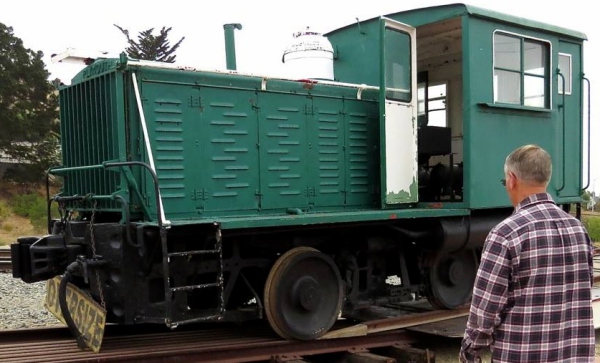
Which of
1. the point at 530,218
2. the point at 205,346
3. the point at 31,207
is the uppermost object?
the point at 530,218

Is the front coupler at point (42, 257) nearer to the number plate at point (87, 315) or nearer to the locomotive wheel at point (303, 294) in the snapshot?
the number plate at point (87, 315)

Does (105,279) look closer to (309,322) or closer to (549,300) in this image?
(309,322)

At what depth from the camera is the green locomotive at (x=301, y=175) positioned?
485 centimetres

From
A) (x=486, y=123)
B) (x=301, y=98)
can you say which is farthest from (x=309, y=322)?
(x=486, y=123)

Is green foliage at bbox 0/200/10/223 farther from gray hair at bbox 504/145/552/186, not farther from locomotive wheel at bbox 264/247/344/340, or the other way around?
gray hair at bbox 504/145/552/186

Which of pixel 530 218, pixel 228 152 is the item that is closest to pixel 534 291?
pixel 530 218

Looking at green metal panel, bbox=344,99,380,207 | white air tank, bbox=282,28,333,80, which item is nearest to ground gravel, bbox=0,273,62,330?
green metal panel, bbox=344,99,380,207

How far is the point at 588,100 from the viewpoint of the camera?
304 inches

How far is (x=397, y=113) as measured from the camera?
6.37 meters

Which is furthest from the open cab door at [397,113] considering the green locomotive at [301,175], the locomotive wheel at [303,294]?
the locomotive wheel at [303,294]

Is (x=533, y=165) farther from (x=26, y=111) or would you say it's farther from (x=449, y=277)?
(x=26, y=111)

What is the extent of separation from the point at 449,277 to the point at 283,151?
2.58 meters

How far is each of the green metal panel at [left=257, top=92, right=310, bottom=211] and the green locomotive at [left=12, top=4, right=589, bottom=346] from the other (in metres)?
0.02

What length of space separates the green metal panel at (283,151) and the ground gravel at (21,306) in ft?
10.9
